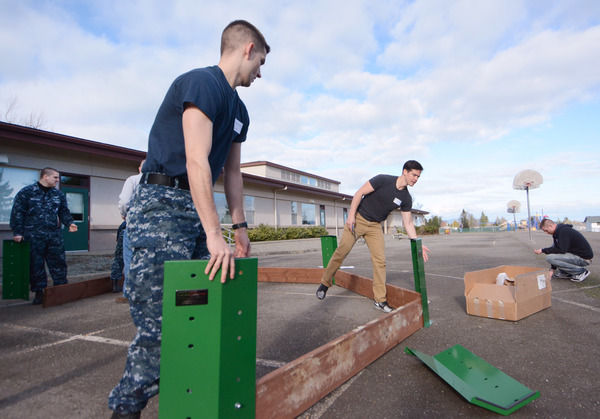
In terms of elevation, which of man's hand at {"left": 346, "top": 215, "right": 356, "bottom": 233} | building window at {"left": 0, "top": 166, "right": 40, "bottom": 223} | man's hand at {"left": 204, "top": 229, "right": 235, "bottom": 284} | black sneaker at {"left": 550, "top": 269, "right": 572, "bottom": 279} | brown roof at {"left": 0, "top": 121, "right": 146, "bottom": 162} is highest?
brown roof at {"left": 0, "top": 121, "right": 146, "bottom": 162}

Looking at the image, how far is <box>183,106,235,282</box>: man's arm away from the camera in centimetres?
142

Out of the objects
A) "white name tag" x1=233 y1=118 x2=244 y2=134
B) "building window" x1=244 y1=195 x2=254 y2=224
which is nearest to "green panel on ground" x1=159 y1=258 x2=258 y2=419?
"white name tag" x1=233 y1=118 x2=244 y2=134

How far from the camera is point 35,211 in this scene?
15.9 ft

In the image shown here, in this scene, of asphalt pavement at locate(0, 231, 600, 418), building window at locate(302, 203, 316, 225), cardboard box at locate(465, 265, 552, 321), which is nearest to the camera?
asphalt pavement at locate(0, 231, 600, 418)

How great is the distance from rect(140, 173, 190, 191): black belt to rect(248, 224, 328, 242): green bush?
1620cm

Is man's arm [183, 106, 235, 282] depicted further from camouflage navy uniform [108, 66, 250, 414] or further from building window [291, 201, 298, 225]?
building window [291, 201, 298, 225]

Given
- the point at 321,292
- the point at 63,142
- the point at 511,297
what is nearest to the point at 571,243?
the point at 511,297

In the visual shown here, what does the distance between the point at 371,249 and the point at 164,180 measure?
10.9 feet

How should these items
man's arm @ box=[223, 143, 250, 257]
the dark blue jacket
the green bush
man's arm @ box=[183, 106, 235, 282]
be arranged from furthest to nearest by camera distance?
the green bush
the dark blue jacket
man's arm @ box=[223, 143, 250, 257]
man's arm @ box=[183, 106, 235, 282]

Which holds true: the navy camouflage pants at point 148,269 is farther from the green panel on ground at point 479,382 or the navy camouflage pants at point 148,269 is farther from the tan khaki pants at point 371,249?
the tan khaki pants at point 371,249

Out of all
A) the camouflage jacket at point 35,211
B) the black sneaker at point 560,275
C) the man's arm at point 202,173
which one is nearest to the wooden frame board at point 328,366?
the man's arm at point 202,173

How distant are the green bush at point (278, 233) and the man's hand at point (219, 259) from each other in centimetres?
1645

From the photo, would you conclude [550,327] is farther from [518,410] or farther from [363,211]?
[363,211]

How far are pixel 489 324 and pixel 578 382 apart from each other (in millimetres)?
1412
